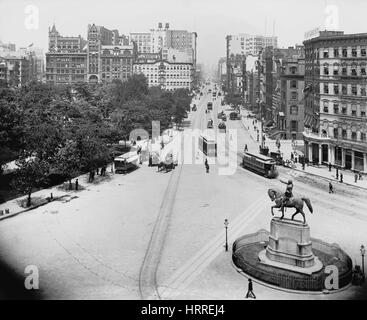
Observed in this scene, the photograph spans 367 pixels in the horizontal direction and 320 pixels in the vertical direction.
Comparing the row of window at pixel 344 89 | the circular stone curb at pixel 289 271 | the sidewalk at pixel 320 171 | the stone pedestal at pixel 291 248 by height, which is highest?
the row of window at pixel 344 89

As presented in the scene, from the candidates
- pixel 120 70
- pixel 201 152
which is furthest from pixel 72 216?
pixel 120 70

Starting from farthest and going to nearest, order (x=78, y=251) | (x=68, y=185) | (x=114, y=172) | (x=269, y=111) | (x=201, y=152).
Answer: (x=269, y=111)
(x=201, y=152)
(x=114, y=172)
(x=68, y=185)
(x=78, y=251)

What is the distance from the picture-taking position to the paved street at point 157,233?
25094mm

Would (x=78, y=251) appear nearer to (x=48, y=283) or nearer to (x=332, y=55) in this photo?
(x=48, y=283)

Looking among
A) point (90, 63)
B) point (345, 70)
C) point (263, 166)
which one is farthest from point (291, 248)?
point (90, 63)

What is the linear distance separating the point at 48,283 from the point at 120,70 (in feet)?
593

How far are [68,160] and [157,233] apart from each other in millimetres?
18299

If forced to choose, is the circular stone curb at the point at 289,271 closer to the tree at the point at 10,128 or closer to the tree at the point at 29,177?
the tree at the point at 29,177

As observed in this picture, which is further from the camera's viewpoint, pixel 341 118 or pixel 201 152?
pixel 201 152

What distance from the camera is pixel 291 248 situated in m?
27.0

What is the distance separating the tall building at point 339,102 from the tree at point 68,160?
32903 mm

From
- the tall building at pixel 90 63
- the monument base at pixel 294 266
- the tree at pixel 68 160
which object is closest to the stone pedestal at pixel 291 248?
the monument base at pixel 294 266

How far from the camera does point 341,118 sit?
61.7 meters

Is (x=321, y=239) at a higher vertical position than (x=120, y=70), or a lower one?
lower
